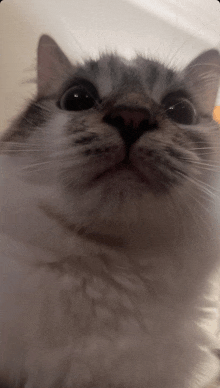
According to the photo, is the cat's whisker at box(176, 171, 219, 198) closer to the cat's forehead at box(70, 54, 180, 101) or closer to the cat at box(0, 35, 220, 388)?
the cat at box(0, 35, 220, 388)

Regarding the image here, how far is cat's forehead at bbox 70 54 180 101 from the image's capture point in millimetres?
634

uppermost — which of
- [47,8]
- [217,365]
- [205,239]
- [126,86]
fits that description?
→ [47,8]

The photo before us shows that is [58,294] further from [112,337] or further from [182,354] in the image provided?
[182,354]

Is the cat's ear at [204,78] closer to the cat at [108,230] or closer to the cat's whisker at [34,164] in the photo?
the cat at [108,230]

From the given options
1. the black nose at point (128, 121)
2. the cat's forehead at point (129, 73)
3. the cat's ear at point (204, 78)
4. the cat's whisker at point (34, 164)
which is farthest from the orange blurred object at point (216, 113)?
the cat's whisker at point (34, 164)

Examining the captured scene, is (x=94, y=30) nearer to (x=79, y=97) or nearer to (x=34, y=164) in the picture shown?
(x=79, y=97)

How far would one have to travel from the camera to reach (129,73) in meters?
0.65

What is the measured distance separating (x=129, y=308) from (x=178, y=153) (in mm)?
300

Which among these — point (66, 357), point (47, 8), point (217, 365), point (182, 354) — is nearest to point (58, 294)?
point (66, 357)

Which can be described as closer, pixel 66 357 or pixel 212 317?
pixel 66 357

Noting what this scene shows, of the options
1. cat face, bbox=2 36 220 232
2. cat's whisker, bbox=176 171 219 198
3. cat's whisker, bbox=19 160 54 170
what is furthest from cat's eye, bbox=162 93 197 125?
cat's whisker, bbox=19 160 54 170

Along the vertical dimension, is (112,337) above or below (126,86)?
below

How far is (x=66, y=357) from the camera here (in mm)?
562

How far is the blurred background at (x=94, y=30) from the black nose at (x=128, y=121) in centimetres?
19
